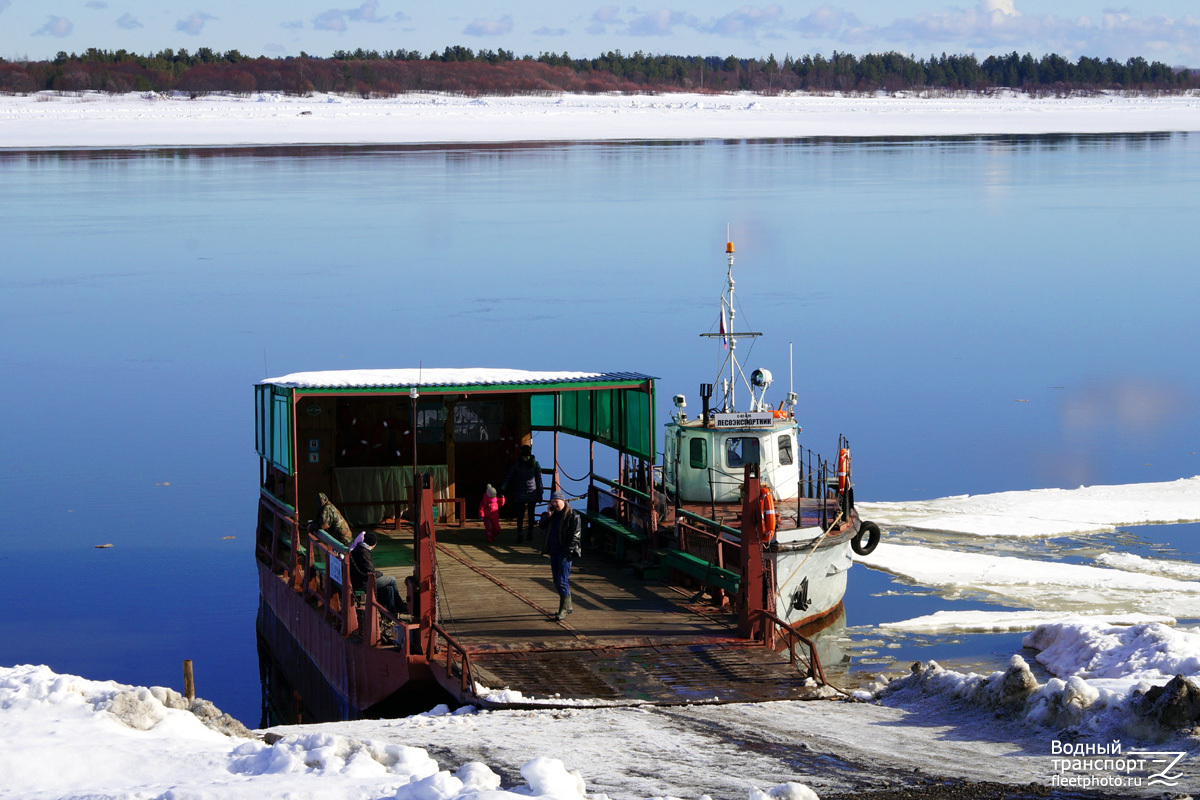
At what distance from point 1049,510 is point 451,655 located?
14383mm

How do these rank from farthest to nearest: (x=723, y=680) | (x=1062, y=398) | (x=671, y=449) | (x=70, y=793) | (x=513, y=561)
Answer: (x=1062, y=398) < (x=671, y=449) < (x=513, y=561) < (x=723, y=680) < (x=70, y=793)

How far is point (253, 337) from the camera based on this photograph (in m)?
41.8

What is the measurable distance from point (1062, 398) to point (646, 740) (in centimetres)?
2559

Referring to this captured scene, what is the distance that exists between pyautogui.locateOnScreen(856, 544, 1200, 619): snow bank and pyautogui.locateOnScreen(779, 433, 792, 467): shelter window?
9.43 feet

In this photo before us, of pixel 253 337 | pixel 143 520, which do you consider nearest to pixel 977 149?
pixel 253 337

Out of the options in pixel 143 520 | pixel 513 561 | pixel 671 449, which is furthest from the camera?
pixel 143 520

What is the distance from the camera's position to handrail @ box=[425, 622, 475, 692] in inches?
566

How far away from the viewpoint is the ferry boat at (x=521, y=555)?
1537 centimetres

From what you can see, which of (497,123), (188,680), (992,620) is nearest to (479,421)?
(992,620)

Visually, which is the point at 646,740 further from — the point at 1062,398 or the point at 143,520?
the point at 1062,398

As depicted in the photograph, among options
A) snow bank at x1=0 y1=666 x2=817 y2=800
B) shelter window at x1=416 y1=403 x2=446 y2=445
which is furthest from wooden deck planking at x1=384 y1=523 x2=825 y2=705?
shelter window at x1=416 y1=403 x2=446 y2=445

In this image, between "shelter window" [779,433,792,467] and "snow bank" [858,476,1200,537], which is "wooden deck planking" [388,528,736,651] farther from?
"snow bank" [858,476,1200,537]

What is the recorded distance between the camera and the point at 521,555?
2038 cm

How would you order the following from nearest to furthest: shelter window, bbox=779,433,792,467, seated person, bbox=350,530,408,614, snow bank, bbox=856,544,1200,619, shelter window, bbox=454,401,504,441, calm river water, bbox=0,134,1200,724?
seated person, bbox=350,530,408,614, snow bank, bbox=856,544,1200,619, shelter window, bbox=779,433,792,467, shelter window, bbox=454,401,504,441, calm river water, bbox=0,134,1200,724
